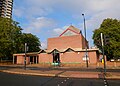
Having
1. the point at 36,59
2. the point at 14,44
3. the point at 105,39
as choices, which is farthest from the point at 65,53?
the point at 105,39

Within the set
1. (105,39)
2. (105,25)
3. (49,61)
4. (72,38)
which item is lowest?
(49,61)

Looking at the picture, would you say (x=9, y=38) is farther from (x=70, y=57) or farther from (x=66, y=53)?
(x=70, y=57)

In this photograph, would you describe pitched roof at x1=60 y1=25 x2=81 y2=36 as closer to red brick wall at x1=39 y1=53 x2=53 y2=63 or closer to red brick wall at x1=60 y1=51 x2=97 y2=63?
red brick wall at x1=39 y1=53 x2=53 y2=63

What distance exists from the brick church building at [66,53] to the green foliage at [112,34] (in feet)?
11.9

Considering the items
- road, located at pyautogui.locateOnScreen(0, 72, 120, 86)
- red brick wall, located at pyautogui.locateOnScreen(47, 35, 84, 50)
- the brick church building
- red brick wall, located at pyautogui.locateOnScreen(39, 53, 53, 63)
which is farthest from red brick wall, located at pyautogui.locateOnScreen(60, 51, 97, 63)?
road, located at pyautogui.locateOnScreen(0, 72, 120, 86)

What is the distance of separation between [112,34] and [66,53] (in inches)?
515

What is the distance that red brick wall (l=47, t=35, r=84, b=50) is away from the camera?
49.1 metres

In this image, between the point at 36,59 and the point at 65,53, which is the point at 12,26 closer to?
the point at 36,59

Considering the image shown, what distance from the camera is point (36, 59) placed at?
51.1 meters

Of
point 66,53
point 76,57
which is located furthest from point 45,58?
point 76,57

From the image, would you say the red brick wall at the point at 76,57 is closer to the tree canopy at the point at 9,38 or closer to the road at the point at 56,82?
the tree canopy at the point at 9,38

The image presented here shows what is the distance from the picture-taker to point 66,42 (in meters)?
50.7

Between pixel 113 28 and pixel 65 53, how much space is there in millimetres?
14133

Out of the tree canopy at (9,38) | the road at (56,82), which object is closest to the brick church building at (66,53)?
the tree canopy at (9,38)
